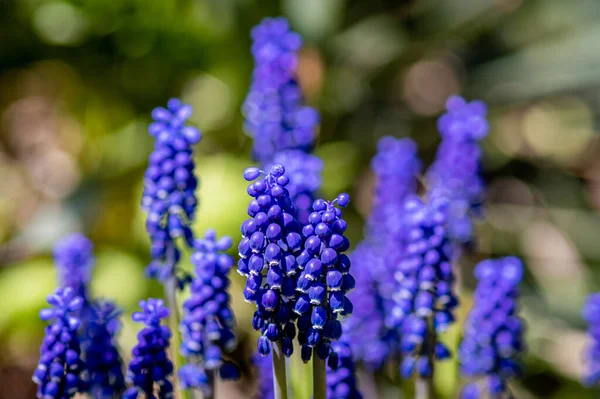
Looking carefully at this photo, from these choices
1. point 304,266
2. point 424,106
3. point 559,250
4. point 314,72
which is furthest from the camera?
point 424,106

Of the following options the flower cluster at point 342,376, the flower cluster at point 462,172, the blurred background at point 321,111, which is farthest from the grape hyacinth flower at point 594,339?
the blurred background at point 321,111

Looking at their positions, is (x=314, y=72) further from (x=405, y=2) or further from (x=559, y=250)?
(x=559, y=250)

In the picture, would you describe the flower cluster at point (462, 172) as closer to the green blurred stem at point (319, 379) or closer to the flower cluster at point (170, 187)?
the flower cluster at point (170, 187)

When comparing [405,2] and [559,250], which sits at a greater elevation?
[405,2]

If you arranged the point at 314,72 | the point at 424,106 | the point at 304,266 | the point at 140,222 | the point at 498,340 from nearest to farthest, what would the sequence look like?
the point at 304,266
the point at 498,340
the point at 140,222
the point at 314,72
the point at 424,106

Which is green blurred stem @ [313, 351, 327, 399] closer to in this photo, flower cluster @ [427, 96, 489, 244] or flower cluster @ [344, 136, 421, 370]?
flower cluster @ [344, 136, 421, 370]

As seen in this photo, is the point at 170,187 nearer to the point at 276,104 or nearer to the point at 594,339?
the point at 276,104

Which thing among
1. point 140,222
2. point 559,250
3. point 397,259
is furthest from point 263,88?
point 559,250
